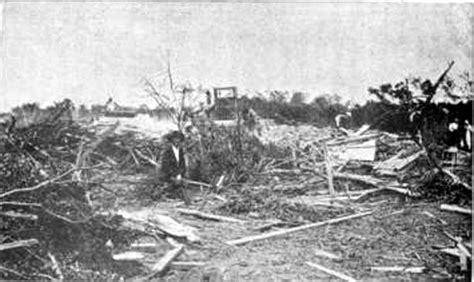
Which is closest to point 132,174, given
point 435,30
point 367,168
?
point 367,168

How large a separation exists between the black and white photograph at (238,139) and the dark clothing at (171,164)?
11mm

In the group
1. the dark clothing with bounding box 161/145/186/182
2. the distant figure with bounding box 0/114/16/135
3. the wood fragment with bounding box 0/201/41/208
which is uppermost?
the distant figure with bounding box 0/114/16/135

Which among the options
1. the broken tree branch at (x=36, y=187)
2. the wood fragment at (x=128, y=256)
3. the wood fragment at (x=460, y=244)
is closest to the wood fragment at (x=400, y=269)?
the wood fragment at (x=460, y=244)

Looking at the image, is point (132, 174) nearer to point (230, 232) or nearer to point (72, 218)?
point (72, 218)

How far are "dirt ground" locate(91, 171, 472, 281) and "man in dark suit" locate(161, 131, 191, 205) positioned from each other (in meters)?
0.13

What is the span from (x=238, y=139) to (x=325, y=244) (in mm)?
1070

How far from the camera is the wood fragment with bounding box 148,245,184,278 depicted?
373cm

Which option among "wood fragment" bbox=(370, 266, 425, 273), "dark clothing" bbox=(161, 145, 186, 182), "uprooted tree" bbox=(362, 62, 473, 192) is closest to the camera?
"wood fragment" bbox=(370, 266, 425, 273)

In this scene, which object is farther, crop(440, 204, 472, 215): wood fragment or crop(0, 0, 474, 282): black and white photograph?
crop(440, 204, 472, 215): wood fragment

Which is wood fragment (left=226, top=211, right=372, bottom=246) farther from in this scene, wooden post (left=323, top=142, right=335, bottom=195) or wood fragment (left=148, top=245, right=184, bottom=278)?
wood fragment (left=148, top=245, right=184, bottom=278)

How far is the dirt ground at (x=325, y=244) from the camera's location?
12.6ft

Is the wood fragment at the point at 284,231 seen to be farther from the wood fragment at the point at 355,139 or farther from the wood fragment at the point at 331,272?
the wood fragment at the point at 355,139

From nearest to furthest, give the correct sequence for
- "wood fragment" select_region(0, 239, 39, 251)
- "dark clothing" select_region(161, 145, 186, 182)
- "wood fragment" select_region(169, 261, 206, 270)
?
"wood fragment" select_region(0, 239, 39, 251), "wood fragment" select_region(169, 261, 206, 270), "dark clothing" select_region(161, 145, 186, 182)

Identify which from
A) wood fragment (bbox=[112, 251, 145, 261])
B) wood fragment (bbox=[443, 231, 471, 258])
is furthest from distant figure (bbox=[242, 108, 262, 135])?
wood fragment (bbox=[443, 231, 471, 258])
